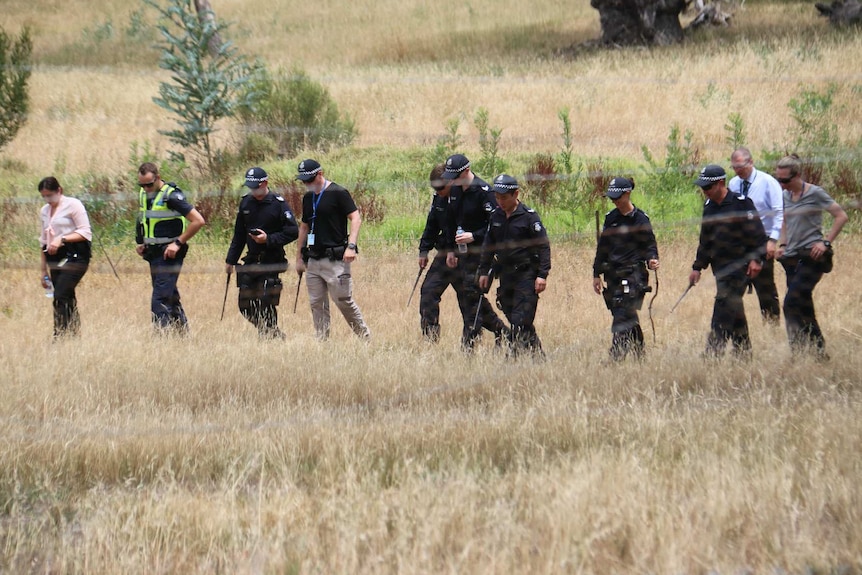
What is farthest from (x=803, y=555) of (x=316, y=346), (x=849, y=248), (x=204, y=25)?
(x=204, y=25)

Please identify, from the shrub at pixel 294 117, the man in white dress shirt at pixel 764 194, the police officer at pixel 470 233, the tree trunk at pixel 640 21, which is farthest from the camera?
the tree trunk at pixel 640 21

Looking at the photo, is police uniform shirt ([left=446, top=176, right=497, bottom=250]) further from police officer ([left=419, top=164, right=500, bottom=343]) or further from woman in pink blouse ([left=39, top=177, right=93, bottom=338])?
woman in pink blouse ([left=39, top=177, right=93, bottom=338])

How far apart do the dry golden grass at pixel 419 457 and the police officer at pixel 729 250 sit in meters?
0.34

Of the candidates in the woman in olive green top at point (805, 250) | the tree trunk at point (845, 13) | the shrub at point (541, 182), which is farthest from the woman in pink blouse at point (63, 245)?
the tree trunk at point (845, 13)

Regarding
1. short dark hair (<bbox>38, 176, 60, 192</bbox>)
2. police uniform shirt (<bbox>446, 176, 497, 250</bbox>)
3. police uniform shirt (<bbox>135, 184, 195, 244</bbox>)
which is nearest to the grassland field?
police uniform shirt (<bbox>135, 184, 195, 244</bbox>)

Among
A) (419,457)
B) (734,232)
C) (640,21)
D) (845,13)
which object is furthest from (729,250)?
(845,13)

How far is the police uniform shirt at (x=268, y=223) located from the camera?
382 inches

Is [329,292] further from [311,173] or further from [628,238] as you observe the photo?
[628,238]

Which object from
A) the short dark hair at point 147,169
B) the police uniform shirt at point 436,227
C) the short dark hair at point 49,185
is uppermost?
the short dark hair at point 147,169

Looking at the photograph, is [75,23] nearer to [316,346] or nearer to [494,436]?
[316,346]

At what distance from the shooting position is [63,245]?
962 centimetres

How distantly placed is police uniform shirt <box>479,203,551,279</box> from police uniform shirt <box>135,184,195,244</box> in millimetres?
2856

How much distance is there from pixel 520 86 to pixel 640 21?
8821 mm

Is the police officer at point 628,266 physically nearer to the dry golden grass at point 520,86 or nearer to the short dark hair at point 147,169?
the short dark hair at point 147,169
